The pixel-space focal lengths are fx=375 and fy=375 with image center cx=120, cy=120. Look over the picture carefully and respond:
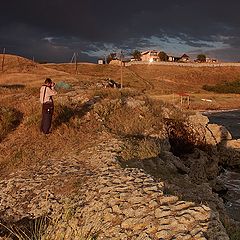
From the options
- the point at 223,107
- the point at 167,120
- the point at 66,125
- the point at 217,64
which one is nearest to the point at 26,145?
the point at 66,125

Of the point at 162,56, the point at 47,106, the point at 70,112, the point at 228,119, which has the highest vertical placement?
the point at 162,56

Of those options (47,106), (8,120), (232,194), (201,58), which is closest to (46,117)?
(47,106)

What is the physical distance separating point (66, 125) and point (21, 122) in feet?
7.41

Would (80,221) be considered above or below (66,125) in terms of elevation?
below

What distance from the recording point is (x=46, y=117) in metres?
15.3

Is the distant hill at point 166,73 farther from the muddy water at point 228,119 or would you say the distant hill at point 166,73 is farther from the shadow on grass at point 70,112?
the shadow on grass at point 70,112

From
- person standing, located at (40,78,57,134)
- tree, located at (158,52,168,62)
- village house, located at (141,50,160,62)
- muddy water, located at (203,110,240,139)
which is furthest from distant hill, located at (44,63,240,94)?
person standing, located at (40,78,57,134)

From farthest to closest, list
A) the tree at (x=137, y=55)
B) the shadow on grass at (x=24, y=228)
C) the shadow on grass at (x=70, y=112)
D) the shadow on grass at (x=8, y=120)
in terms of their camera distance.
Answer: the tree at (x=137, y=55), the shadow on grass at (x=70, y=112), the shadow on grass at (x=8, y=120), the shadow on grass at (x=24, y=228)

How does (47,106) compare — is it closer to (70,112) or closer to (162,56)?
(70,112)

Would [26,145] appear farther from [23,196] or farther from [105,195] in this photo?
[105,195]

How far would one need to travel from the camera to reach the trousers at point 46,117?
50.2 feet

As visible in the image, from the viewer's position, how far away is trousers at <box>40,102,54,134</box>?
602 inches

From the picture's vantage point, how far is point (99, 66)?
132 m

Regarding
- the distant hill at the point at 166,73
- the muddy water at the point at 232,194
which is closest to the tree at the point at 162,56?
the distant hill at the point at 166,73
